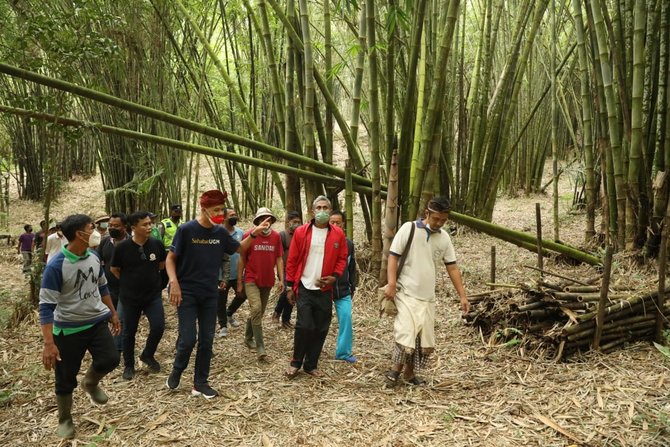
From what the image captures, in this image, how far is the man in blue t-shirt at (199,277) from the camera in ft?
8.85

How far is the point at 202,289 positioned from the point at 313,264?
0.67 m

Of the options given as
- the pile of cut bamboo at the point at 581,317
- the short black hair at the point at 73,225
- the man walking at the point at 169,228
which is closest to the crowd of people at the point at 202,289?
the short black hair at the point at 73,225

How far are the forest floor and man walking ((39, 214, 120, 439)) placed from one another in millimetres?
275

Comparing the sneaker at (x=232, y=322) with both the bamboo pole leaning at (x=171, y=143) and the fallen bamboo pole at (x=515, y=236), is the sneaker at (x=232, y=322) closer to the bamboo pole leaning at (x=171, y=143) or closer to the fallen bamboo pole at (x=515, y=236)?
the bamboo pole leaning at (x=171, y=143)

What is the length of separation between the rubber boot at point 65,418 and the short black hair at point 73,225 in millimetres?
761

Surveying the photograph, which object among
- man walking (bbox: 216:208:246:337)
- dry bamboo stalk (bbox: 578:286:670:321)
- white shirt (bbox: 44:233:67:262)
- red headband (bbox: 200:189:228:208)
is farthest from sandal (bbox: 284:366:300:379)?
white shirt (bbox: 44:233:67:262)

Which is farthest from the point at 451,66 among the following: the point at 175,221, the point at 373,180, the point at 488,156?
the point at 175,221

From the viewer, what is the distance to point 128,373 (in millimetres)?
3070

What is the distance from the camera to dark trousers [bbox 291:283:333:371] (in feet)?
9.83

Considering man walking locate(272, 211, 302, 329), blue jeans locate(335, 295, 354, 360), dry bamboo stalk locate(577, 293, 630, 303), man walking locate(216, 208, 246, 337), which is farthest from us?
man walking locate(272, 211, 302, 329)

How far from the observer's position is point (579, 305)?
301 centimetres

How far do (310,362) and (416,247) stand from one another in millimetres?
985

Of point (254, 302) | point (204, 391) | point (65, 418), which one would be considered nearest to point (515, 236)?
point (254, 302)

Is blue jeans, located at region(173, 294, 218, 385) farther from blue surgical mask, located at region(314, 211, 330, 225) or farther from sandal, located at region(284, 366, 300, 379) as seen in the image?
blue surgical mask, located at region(314, 211, 330, 225)
